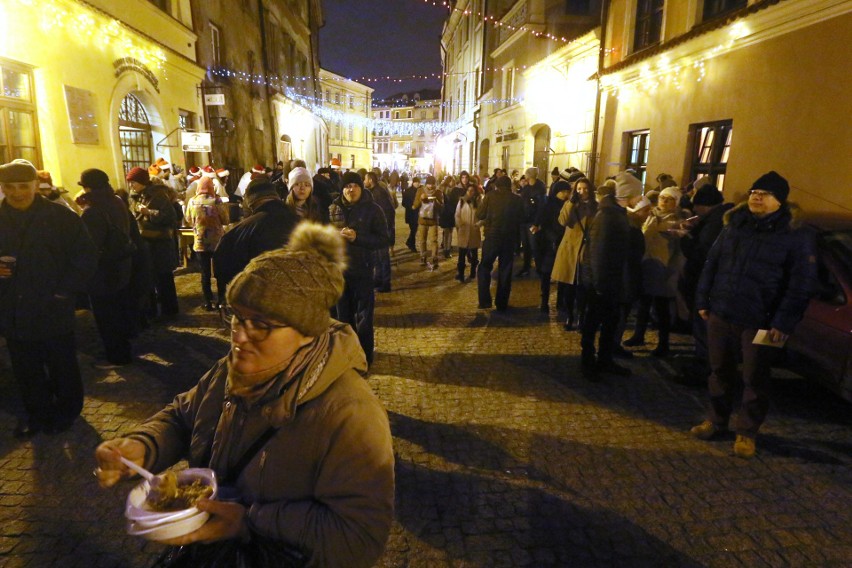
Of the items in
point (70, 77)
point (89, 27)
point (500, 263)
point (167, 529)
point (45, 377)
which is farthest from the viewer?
point (89, 27)

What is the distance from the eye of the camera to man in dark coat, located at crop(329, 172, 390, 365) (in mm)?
4934

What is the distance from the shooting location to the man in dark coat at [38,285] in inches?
147

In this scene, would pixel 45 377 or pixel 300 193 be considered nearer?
pixel 45 377

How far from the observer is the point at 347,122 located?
50344 millimetres

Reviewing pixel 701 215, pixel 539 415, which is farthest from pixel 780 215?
pixel 539 415

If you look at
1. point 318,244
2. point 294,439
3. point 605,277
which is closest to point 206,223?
point 605,277

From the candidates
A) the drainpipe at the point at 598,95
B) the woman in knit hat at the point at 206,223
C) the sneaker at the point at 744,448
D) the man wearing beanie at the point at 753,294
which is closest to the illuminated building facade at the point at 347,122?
the drainpipe at the point at 598,95

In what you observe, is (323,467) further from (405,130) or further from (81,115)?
(405,130)

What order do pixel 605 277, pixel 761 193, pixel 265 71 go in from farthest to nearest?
pixel 265 71
pixel 605 277
pixel 761 193

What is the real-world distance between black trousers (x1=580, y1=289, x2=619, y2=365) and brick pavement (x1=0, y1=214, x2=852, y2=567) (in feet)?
0.97

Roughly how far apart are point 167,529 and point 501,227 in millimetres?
6628

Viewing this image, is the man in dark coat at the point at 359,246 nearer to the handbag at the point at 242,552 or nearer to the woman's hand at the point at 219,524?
the handbag at the point at 242,552

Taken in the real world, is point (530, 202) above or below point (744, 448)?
above

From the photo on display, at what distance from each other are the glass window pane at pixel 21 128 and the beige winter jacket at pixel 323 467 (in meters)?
8.75
